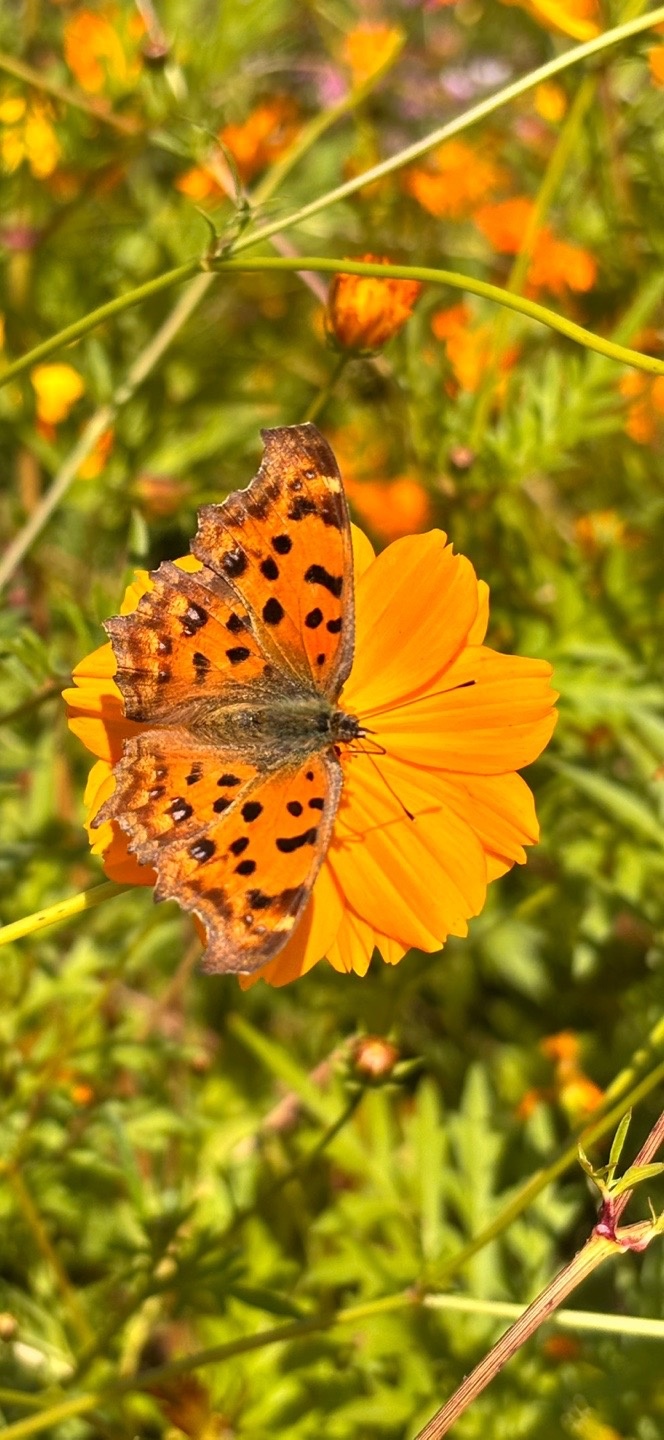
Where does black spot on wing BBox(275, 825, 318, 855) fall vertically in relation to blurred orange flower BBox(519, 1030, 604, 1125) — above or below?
above

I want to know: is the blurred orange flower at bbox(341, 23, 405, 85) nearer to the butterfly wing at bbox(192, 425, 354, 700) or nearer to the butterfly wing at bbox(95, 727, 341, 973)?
the butterfly wing at bbox(192, 425, 354, 700)

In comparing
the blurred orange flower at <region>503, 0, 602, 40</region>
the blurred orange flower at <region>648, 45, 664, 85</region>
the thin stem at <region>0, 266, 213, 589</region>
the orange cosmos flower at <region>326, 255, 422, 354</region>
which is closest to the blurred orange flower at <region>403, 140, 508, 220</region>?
the blurred orange flower at <region>503, 0, 602, 40</region>

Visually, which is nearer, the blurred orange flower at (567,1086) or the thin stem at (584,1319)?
the thin stem at (584,1319)

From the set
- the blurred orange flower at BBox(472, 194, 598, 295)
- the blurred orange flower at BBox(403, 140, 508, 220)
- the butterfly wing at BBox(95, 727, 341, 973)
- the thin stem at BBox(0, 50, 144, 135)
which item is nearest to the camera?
the butterfly wing at BBox(95, 727, 341, 973)

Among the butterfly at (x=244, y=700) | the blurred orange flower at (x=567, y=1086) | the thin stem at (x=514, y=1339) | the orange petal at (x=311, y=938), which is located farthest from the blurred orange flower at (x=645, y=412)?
the thin stem at (x=514, y=1339)

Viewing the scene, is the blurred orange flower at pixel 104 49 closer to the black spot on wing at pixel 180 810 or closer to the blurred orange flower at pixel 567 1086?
the black spot on wing at pixel 180 810

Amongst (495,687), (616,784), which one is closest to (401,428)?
(616,784)

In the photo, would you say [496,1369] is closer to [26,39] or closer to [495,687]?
[495,687]
